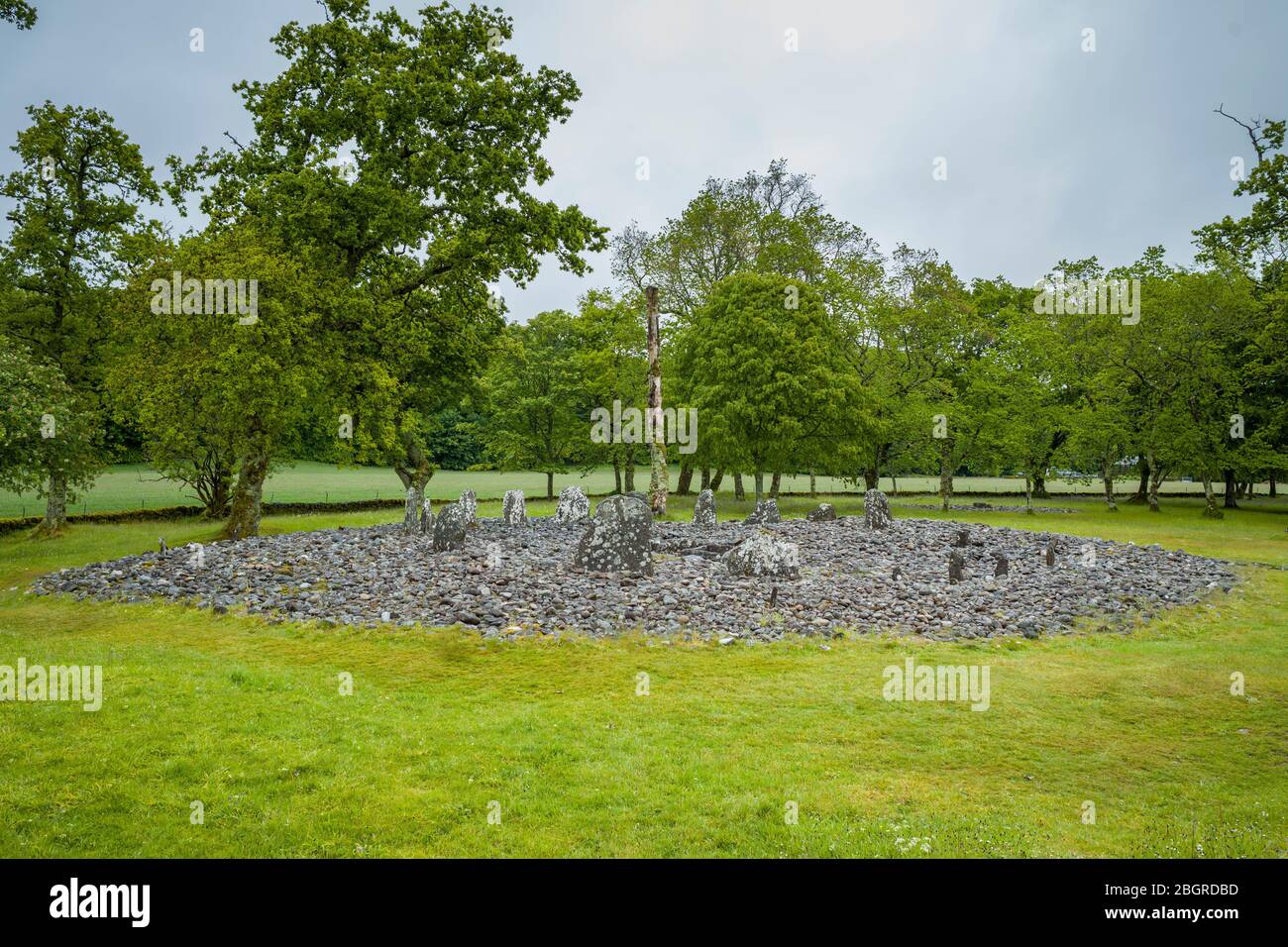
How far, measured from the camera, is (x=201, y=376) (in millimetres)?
20516

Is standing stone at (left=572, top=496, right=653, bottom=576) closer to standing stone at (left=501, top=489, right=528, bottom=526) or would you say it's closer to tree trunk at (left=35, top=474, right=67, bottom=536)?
standing stone at (left=501, top=489, right=528, bottom=526)

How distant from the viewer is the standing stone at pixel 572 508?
88.7 feet

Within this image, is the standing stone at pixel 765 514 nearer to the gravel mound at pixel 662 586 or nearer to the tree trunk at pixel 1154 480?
the gravel mound at pixel 662 586

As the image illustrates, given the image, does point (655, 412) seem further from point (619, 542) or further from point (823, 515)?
point (619, 542)

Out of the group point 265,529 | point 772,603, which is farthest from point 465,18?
point 772,603

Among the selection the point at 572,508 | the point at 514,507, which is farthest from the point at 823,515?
the point at 514,507

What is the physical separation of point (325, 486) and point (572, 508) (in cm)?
3472

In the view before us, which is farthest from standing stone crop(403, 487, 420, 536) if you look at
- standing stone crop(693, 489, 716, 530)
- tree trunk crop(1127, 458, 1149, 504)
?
tree trunk crop(1127, 458, 1149, 504)

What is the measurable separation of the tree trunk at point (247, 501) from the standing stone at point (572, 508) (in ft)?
36.0

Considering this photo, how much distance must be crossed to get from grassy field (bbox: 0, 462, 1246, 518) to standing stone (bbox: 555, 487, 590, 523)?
16.5 meters

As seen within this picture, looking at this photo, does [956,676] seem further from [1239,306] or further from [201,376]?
[1239,306]

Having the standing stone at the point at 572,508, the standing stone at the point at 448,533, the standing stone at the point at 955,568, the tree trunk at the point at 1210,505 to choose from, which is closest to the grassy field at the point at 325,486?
the standing stone at the point at 572,508

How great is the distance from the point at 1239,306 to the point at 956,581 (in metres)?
32.9

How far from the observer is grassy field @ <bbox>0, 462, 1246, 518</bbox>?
3653cm
